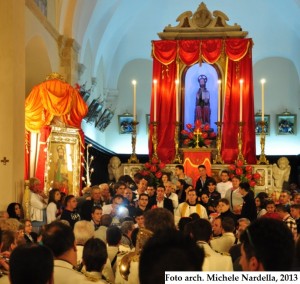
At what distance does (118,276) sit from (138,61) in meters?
21.9

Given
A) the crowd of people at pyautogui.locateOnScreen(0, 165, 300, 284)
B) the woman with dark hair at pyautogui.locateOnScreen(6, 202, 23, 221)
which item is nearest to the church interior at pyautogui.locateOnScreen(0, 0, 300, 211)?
Answer: the woman with dark hair at pyautogui.locateOnScreen(6, 202, 23, 221)

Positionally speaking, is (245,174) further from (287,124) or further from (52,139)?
(287,124)

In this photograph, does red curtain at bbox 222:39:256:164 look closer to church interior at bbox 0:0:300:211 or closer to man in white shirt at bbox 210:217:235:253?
church interior at bbox 0:0:300:211

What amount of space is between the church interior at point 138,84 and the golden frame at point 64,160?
0.08ft

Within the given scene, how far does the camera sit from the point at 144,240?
5277 millimetres

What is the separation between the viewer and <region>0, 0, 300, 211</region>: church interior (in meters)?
13.9

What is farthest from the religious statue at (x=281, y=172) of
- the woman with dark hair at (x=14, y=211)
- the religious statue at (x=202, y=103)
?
the woman with dark hair at (x=14, y=211)

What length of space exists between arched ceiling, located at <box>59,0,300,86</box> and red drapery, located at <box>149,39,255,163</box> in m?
4.82

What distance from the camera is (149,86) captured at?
88.3 ft

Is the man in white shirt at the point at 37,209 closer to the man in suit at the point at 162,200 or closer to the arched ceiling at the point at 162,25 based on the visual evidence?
the man in suit at the point at 162,200

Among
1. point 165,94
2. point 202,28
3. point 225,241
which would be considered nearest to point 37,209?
point 225,241

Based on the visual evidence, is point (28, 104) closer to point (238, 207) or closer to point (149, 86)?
point (238, 207)

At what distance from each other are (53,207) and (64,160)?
12.6ft

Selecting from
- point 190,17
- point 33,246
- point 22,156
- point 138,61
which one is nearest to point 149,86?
point 138,61
